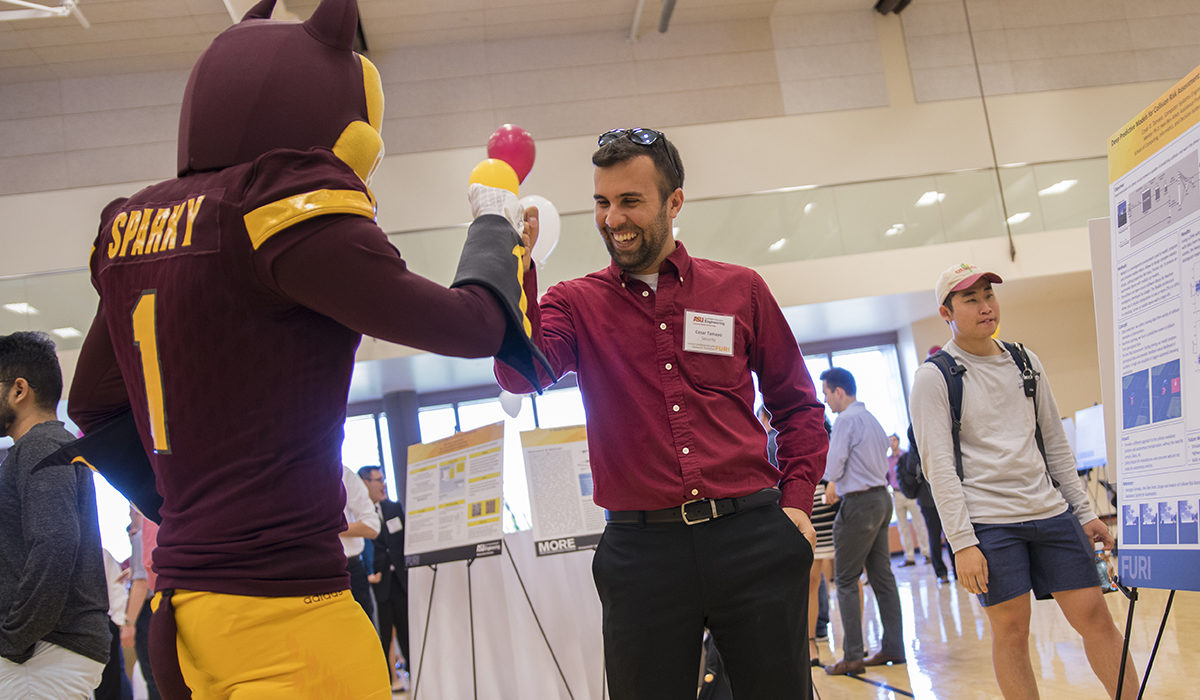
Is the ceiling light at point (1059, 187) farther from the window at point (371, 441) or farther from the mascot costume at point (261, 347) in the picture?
the mascot costume at point (261, 347)

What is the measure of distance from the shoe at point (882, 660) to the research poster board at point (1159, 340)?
2911mm

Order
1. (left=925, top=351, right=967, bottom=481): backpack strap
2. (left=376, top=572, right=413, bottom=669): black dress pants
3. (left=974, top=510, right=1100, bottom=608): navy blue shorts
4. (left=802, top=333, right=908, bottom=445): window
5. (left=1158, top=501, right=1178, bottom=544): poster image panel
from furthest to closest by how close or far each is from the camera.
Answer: (left=802, top=333, right=908, bottom=445): window, (left=376, top=572, right=413, bottom=669): black dress pants, (left=925, top=351, right=967, bottom=481): backpack strap, (left=974, top=510, right=1100, bottom=608): navy blue shorts, (left=1158, top=501, right=1178, bottom=544): poster image panel

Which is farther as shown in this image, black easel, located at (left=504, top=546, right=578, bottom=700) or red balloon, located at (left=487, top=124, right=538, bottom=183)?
black easel, located at (left=504, top=546, right=578, bottom=700)

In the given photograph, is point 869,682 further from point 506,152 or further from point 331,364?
point 331,364

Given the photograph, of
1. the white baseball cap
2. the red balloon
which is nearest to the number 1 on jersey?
the red balloon

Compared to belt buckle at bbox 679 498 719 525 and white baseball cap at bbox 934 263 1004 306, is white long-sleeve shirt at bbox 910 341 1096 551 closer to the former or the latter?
white baseball cap at bbox 934 263 1004 306

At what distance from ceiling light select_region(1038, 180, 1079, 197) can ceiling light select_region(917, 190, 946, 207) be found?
4.06 feet

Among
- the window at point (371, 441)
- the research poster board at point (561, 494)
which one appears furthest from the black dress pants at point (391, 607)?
the window at point (371, 441)

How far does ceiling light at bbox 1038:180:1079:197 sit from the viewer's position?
9.95 metres

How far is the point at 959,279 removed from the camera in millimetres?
2889

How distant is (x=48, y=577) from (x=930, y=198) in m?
9.82

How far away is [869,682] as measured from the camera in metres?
4.20

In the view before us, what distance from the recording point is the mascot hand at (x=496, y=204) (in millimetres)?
1163

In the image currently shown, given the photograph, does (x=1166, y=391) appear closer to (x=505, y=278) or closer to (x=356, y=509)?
(x=505, y=278)
